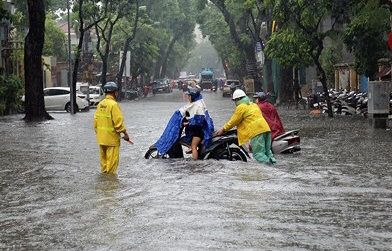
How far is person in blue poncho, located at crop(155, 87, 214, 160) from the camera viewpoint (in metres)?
16.8

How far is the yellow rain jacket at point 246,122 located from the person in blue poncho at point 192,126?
0.46 metres

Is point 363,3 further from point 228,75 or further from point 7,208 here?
point 228,75

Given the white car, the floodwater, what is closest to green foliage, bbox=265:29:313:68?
the floodwater

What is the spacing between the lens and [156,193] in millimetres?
13008

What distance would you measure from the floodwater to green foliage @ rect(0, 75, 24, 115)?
1032 inches

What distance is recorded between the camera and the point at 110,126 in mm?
15414

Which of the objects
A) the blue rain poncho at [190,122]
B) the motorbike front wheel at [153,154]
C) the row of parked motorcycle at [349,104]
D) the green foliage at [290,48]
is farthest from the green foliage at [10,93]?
the blue rain poncho at [190,122]

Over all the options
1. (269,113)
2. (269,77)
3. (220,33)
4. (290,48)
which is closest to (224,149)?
(269,113)

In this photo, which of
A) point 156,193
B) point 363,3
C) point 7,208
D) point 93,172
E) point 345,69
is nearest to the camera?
point 7,208

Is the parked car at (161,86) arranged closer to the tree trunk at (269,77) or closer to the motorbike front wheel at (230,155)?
the tree trunk at (269,77)

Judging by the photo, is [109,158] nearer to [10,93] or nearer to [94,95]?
[10,93]

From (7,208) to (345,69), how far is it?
4880 cm

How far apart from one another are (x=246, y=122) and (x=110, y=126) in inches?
102

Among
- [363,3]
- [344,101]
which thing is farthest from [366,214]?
[344,101]
